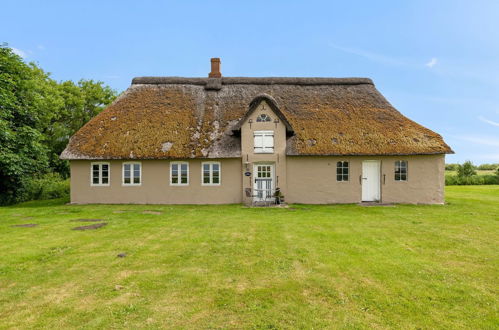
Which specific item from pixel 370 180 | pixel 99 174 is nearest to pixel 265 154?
pixel 370 180

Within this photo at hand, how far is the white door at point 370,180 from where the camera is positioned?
1673cm

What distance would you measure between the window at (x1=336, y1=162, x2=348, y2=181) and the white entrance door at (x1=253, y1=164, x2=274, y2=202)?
3.81m

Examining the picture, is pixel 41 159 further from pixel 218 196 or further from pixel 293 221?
pixel 293 221

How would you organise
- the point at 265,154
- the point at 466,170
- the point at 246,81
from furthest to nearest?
the point at 466,170, the point at 246,81, the point at 265,154

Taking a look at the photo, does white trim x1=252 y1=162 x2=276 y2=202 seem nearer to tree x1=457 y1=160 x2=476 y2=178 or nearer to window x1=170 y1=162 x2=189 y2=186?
window x1=170 y1=162 x2=189 y2=186

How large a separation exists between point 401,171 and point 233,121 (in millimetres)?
10321

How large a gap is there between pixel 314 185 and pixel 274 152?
9.83 feet

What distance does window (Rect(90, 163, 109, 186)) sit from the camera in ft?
54.9

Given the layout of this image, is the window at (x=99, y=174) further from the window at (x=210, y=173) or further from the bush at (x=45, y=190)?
the bush at (x=45, y=190)

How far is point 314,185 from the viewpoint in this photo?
1655cm

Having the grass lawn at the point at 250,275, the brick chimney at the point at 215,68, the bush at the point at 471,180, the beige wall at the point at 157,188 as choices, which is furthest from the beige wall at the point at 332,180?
the bush at the point at 471,180

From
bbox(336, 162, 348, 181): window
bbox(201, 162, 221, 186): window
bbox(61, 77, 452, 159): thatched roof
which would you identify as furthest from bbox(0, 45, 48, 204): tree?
bbox(336, 162, 348, 181): window

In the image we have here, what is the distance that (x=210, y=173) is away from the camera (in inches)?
653

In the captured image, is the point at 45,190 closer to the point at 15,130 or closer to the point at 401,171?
the point at 15,130
